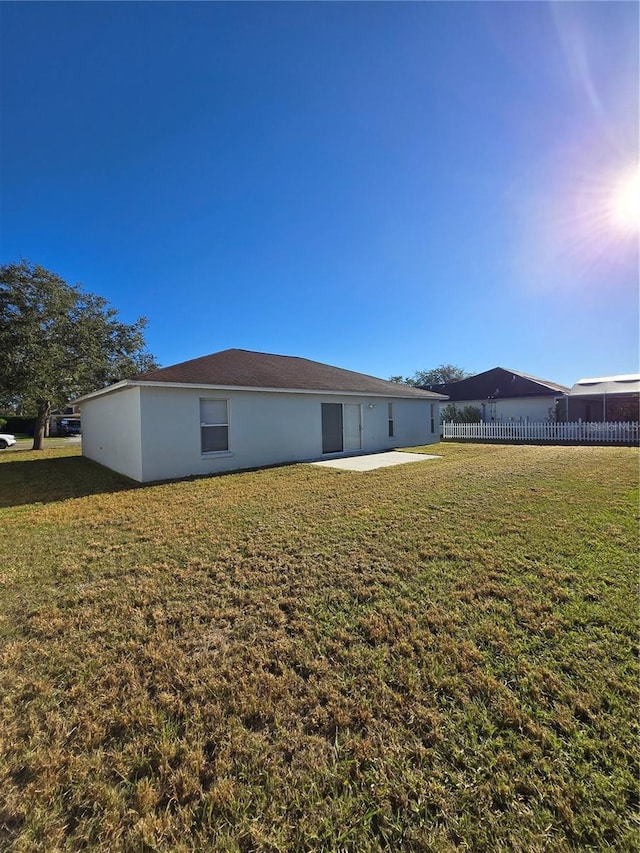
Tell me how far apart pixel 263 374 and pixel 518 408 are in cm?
1968

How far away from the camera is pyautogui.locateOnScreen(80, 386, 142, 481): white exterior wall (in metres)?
9.04

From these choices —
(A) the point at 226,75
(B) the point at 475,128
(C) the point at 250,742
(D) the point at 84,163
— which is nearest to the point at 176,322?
(D) the point at 84,163

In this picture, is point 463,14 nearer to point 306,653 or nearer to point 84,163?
point 84,163

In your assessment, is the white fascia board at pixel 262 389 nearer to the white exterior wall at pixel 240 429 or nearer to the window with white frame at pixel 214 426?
the white exterior wall at pixel 240 429

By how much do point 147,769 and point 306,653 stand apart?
1058 millimetres

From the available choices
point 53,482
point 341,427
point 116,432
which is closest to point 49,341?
point 116,432

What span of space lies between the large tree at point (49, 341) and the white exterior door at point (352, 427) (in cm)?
1467

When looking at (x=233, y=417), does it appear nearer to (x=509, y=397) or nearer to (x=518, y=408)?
(x=509, y=397)

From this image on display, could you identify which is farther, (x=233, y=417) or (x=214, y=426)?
(x=233, y=417)

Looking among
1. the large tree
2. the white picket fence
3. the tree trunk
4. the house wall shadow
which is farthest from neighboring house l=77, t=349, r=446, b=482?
the white picket fence

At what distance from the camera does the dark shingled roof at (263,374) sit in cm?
955

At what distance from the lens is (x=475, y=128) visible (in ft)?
27.7

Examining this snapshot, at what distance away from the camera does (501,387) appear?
25.2 metres

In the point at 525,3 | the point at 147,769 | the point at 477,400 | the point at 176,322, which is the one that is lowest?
the point at 147,769
